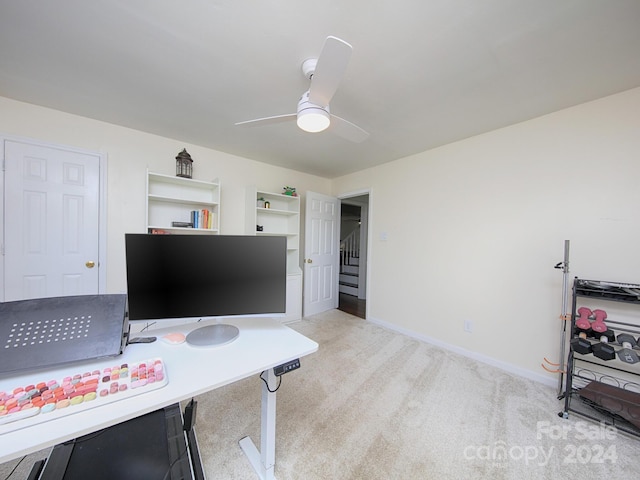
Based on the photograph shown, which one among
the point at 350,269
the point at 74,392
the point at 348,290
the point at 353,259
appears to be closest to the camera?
the point at 74,392

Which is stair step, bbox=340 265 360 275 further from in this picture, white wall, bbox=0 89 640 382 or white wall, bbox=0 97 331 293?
Result: white wall, bbox=0 97 331 293

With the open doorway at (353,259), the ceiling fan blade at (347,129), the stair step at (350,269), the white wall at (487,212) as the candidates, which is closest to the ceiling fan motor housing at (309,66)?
the ceiling fan blade at (347,129)

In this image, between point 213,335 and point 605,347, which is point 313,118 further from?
point 605,347

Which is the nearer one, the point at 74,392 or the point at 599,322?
the point at 74,392

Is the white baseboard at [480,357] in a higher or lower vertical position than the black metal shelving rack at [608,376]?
lower

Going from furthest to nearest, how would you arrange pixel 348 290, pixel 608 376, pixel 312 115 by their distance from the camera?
pixel 348 290, pixel 608 376, pixel 312 115

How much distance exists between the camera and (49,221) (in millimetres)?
2238

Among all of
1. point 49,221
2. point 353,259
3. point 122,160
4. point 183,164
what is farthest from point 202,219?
point 353,259

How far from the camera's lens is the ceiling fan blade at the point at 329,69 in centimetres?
102

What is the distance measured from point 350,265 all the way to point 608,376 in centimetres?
433

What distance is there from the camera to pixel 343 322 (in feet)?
11.5

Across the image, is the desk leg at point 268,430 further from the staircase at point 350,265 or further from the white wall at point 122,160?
the staircase at point 350,265

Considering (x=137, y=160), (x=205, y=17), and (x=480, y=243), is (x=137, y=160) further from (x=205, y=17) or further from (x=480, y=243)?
(x=480, y=243)

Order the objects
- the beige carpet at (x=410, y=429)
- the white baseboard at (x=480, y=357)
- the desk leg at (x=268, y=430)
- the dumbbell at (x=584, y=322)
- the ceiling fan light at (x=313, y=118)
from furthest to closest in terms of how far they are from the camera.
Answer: the white baseboard at (x=480, y=357) → the dumbbell at (x=584, y=322) → the ceiling fan light at (x=313, y=118) → the beige carpet at (x=410, y=429) → the desk leg at (x=268, y=430)
